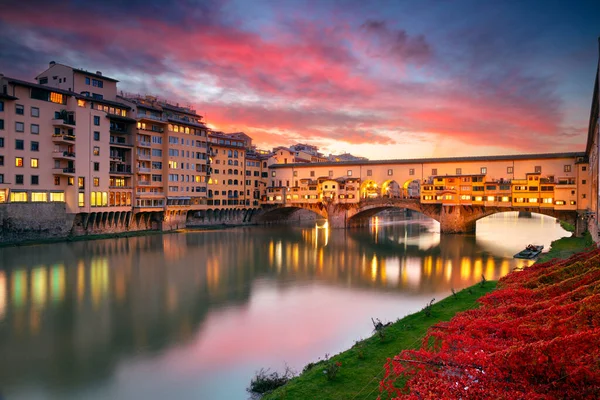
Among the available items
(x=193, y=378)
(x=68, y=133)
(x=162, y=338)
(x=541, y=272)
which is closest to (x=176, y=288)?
(x=162, y=338)

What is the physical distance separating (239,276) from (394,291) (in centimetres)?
892

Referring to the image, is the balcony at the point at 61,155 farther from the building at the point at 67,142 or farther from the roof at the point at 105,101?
the roof at the point at 105,101

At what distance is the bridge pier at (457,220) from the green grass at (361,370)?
3402cm

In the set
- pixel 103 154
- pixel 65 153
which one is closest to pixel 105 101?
pixel 103 154

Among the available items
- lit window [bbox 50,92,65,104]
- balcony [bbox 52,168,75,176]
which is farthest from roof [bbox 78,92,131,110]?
balcony [bbox 52,168,75,176]

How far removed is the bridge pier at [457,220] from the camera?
149 feet

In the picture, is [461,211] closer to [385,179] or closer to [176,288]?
[385,179]

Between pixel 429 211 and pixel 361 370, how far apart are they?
134 ft

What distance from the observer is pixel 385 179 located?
171ft

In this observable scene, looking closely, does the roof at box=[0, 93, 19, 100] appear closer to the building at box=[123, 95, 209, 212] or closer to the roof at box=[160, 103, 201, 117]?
the building at box=[123, 95, 209, 212]

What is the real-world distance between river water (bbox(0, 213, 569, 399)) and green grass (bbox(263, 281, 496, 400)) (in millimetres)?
1802

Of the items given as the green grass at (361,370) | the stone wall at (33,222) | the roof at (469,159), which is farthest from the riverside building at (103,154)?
the green grass at (361,370)

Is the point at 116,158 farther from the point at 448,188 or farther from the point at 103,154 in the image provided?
the point at 448,188

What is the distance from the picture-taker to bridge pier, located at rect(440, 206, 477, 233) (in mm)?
45472
